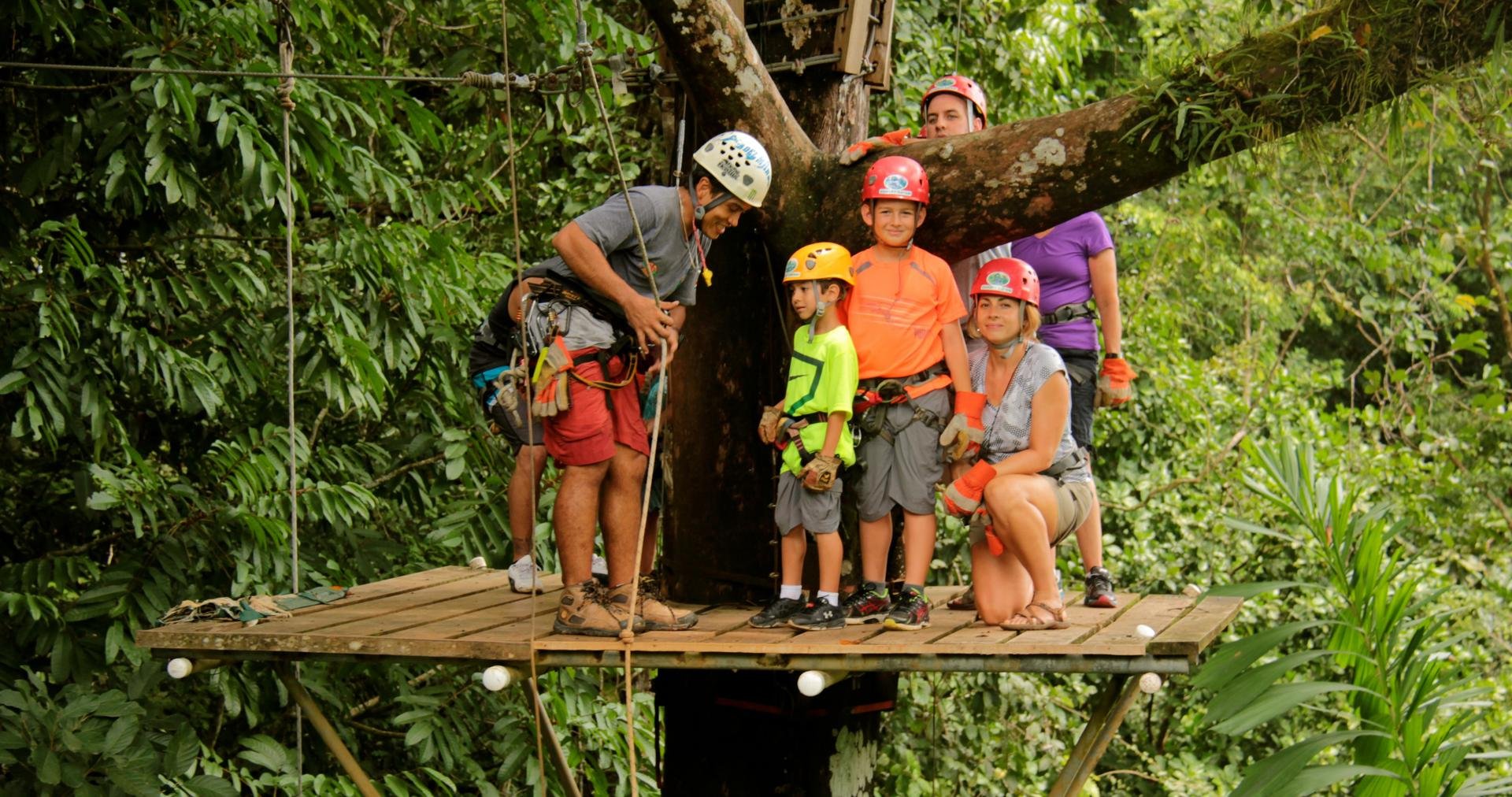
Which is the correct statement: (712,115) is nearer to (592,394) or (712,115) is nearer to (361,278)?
(592,394)

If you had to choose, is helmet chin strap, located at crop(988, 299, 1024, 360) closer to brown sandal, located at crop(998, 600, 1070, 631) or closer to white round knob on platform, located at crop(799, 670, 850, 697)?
brown sandal, located at crop(998, 600, 1070, 631)

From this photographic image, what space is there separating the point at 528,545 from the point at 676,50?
1.94 meters

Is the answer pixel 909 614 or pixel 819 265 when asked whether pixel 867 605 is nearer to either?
pixel 909 614

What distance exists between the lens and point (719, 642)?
397 cm

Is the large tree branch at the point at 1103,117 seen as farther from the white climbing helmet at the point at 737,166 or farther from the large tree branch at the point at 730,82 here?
the white climbing helmet at the point at 737,166

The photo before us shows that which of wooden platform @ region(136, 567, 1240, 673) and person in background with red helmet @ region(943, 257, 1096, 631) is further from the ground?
person in background with red helmet @ region(943, 257, 1096, 631)

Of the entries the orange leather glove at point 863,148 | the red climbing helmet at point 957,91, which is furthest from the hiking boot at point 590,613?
the red climbing helmet at point 957,91

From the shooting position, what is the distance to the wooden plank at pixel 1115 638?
389 cm

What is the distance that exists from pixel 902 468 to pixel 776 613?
0.59 m

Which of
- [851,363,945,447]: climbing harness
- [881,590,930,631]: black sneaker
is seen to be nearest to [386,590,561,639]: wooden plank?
[881,590,930,631]: black sneaker

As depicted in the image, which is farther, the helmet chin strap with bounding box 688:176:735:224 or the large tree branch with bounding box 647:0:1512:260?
the helmet chin strap with bounding box 688:176:735:224

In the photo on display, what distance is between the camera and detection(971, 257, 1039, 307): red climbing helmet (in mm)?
4742

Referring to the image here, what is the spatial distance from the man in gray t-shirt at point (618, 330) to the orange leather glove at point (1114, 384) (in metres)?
1.45

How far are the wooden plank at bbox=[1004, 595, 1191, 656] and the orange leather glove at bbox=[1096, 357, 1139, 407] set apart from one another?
0.70m
